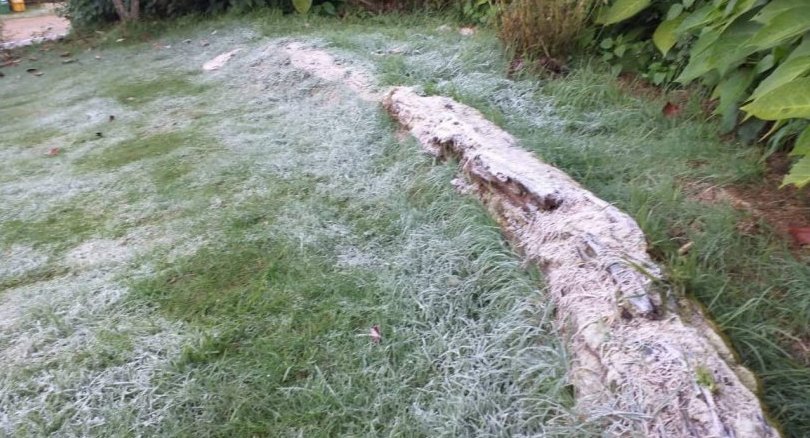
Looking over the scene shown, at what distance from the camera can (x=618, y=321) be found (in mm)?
1448

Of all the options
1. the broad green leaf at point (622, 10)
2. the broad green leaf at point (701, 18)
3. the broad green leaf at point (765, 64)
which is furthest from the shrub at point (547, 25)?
the broad green leaf at point (765, 64)

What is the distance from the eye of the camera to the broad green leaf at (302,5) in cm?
628

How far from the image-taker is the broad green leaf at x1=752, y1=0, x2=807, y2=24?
6.37 ft

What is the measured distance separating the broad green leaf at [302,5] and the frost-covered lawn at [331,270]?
2842 mm

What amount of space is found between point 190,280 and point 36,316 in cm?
49

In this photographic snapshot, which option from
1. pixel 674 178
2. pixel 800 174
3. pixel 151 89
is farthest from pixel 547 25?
pixel 151 89

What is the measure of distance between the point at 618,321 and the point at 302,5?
568 centimetres

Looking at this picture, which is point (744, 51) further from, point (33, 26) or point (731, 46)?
point (33, 26)

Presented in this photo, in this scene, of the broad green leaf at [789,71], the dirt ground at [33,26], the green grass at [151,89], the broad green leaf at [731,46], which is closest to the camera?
the broad green leaf at [789,71]

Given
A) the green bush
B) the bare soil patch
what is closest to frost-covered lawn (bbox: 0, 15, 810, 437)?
the green bush

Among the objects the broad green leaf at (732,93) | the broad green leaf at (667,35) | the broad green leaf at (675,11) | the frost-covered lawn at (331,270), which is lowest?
the frost-covered lawn at (331,270)

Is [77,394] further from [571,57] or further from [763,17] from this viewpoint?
[571,57]

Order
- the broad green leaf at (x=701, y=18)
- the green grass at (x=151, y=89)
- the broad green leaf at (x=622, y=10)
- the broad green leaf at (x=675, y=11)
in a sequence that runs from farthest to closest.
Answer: the green grass at (x=151, y=89) < the broad green leaf at (x=622, y=10) < the broad green leaf at (x=675, y=11) < the broad green leaf at (x=701, y=18)

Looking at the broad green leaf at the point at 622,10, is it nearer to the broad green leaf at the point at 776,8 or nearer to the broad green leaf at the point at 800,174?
the broad green leaf at the point at 776,8
